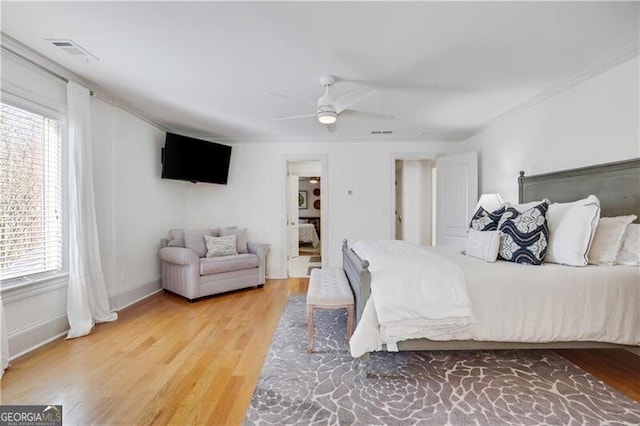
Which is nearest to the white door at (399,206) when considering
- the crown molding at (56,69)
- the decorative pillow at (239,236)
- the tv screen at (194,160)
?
the decorative pillow at (239,236)

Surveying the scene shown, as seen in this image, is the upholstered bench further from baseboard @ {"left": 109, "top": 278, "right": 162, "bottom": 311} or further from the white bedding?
baseboard @ {"left": 109, "top": 278, "right": 162, "bottom": 311}

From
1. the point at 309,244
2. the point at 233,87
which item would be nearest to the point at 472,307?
the point at 233,87

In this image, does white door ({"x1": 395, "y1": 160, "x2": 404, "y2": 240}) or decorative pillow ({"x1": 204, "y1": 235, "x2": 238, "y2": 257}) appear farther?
white door ({"x1": 395, "y1": 160, "x2": 404, "y2": 240})

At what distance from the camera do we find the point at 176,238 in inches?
177

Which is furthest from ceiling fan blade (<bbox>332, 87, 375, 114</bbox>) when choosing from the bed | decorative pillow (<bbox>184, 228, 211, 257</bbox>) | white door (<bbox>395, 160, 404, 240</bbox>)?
the bed

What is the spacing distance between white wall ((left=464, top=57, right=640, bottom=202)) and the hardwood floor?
185cm

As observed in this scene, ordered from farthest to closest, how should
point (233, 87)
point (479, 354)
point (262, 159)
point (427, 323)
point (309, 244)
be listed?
point (309, 244)
point (262, 159)
point (233, 87)
point (479, 354)
point (427, 323)

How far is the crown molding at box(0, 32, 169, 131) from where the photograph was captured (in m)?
2.31

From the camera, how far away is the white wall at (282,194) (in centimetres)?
532

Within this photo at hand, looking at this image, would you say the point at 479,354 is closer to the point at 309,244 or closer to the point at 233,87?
the point at 233,87

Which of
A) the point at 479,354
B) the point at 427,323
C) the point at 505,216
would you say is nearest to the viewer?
the point at 427,323

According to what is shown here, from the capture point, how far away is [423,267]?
2150 millimetres

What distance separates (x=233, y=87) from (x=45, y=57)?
1.62 metres

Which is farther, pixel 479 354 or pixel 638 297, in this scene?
pixel 479 354
